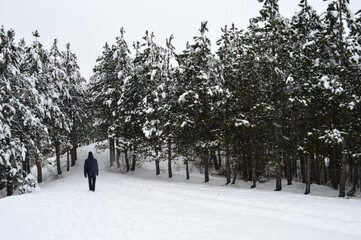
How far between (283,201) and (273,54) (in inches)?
407

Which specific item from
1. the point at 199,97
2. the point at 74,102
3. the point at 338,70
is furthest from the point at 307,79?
the point at 74,102

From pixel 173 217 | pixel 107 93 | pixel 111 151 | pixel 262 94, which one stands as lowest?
pixel 173 217

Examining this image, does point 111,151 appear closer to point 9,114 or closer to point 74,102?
point 74,102

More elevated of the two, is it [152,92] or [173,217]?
[152,92]

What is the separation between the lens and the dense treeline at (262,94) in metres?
18.4

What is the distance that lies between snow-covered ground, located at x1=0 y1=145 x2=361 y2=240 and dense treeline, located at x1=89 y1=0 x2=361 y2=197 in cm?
620

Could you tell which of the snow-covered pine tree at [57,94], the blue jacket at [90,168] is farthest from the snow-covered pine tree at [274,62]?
the snow-covered pine tree at [57,94]

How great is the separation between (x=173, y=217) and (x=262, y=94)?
1258 cm

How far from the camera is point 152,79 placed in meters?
28.4

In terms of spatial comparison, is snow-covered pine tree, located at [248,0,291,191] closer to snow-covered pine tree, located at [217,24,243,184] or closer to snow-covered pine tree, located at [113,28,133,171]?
snow-covered pine tree, located at [217,24,243,184]

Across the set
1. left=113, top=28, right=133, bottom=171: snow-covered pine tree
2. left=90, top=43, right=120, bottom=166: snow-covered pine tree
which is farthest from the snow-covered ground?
left=90, top=43, right=120, bottom=166: snow-covered pine tree

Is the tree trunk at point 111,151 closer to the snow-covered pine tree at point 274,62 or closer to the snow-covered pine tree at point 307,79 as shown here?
the snow-covered pine tree at point 274,62

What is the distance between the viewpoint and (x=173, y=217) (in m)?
11.4

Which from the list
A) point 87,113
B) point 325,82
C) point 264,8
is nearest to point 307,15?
point 264,8
